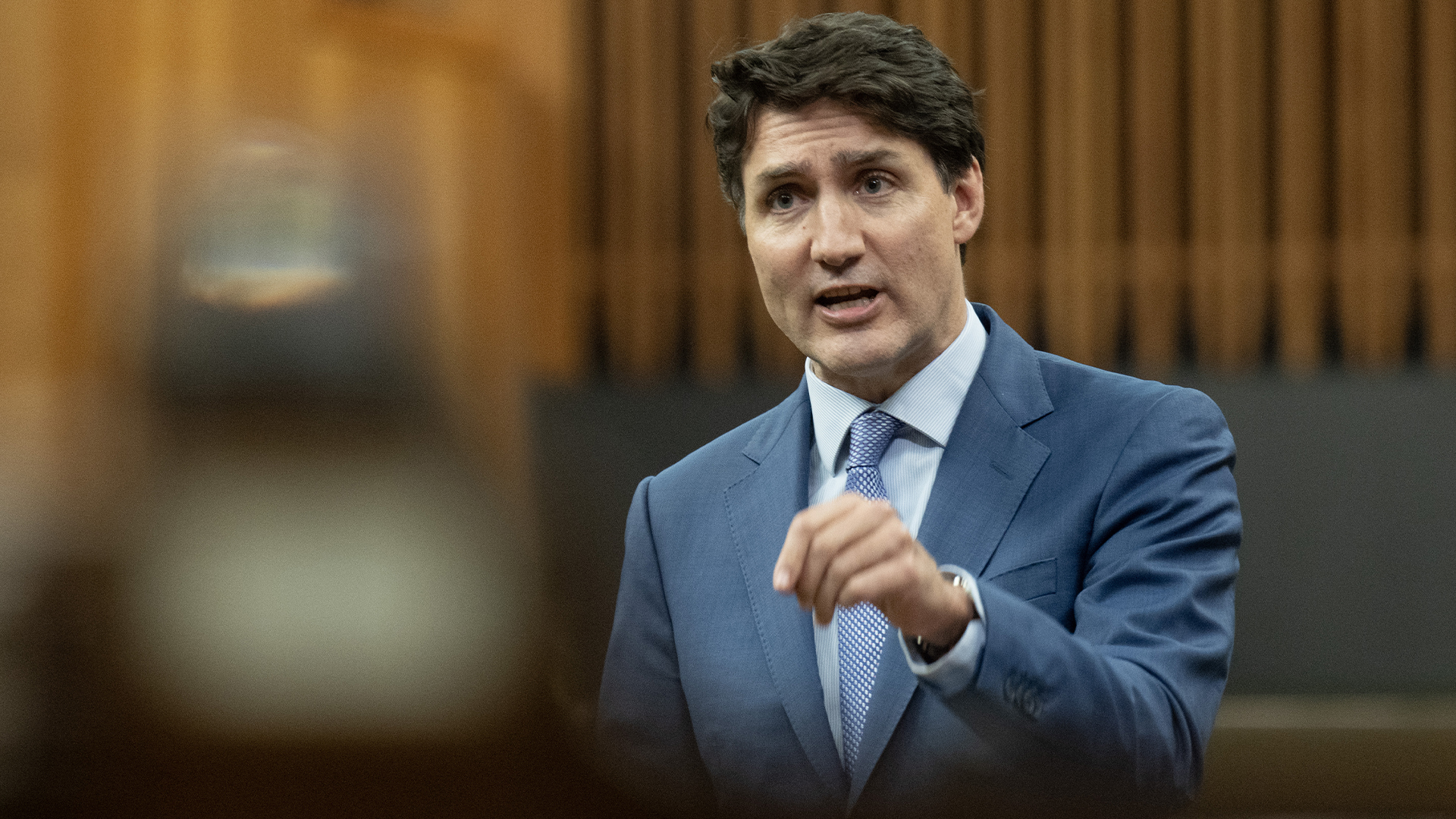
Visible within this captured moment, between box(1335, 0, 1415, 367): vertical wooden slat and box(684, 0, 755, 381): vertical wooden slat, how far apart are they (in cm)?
119

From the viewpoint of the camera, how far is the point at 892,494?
3.01ft

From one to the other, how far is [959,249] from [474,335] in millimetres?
831

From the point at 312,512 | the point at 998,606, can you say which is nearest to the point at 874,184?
the point at 998,606

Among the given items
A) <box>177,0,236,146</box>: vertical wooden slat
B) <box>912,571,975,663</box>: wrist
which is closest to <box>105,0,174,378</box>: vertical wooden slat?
<box>177,0,236,146</box>: vertical wooden slat

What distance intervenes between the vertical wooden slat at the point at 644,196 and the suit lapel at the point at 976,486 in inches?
72.6

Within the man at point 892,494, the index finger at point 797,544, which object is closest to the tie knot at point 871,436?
the man at point 892,494

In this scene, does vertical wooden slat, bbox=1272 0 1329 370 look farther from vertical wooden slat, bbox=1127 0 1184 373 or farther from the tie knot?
the tie knot

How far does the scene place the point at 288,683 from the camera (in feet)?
0.52

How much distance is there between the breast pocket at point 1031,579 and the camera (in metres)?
0.81

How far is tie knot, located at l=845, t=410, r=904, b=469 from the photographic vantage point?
0.93 metres

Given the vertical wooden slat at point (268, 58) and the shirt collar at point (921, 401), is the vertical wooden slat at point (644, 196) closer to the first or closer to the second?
the shirt collar at point (921, 401)

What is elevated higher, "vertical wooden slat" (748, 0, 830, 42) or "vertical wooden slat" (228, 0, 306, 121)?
"vertical wooden slat" (748, 0, 830, 42)

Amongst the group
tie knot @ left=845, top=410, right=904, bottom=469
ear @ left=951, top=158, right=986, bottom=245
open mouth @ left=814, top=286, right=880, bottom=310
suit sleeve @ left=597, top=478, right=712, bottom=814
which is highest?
ear @ left=951, top=158, right=986, bottom=245

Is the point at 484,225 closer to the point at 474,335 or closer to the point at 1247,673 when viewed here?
the point at 474,335
